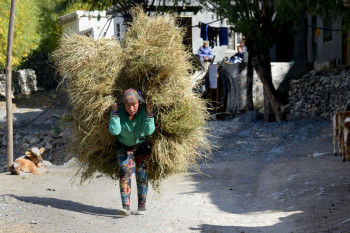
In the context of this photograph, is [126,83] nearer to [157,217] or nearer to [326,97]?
[157,217]

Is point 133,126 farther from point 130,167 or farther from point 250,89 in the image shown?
point 250,89

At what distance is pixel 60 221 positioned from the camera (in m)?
6.02

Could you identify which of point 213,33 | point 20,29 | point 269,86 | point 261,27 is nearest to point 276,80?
point 213,33

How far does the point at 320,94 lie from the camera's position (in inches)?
679

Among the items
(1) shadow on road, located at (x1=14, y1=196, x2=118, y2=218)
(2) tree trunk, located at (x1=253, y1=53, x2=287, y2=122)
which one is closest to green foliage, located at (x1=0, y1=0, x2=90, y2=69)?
(2) tree trunk, located at (x1=253, y1=53, x2=287, y2=122)

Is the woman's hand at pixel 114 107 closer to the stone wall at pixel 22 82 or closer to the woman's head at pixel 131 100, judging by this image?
the woman's head at pixel 131 100

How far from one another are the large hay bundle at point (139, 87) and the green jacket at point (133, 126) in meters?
0.17

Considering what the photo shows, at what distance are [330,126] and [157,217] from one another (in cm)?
948

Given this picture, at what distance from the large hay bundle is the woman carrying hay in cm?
14

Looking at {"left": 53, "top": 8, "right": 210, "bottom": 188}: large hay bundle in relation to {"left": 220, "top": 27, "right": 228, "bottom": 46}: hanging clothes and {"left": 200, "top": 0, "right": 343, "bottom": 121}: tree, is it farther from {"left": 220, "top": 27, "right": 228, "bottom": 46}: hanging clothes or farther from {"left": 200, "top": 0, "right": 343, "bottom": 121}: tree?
{"left": 220, "top": 27, "right": 228, "bottom": 46}: hanging clothes

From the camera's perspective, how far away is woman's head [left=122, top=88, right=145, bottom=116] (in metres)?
6.01

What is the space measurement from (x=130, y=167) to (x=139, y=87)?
2.94 feet

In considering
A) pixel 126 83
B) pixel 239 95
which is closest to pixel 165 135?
pixel 126 83

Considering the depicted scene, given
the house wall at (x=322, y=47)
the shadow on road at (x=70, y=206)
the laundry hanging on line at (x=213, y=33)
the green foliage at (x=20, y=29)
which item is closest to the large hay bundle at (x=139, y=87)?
the shadow on road at (x=70, y=206)
